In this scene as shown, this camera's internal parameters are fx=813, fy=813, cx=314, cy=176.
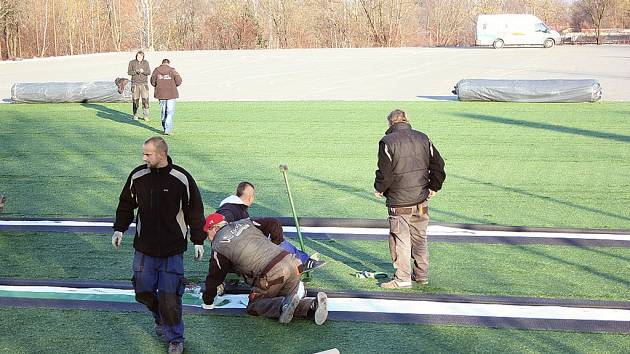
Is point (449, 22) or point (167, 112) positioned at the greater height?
point (449, 22)

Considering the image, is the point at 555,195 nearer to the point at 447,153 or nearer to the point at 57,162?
the point at 447,153

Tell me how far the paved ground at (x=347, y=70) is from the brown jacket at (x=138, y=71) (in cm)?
602

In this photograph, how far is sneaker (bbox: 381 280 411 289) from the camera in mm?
8234

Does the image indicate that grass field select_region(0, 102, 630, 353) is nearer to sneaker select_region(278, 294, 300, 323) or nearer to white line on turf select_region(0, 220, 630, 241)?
sneaker select_region(278, 294, 300, 323)

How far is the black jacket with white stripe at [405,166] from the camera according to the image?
26.5 feet

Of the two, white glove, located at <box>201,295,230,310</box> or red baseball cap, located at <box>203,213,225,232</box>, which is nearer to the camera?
red baseball cap, located at <box>203,213,225,232</box>

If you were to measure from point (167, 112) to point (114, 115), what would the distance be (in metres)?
4.86

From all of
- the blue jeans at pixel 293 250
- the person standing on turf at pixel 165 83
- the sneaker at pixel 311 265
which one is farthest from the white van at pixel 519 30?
the sneaker at pixel 311 265

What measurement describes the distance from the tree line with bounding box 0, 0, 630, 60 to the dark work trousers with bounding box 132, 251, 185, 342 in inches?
2290

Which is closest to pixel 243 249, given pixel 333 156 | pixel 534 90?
pixel 333 156

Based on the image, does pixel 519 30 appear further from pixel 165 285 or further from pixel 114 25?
pixel 165 285

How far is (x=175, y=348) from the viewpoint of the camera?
6.65 m

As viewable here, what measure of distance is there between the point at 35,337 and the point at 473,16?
7453 cm

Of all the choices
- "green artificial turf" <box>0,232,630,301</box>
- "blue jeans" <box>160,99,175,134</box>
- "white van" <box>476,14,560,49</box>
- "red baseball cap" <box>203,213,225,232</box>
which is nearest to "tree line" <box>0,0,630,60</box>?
"white van" <box>476,14,560,49</box>
